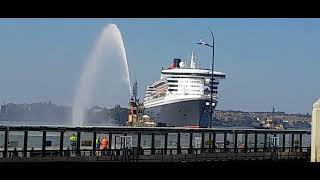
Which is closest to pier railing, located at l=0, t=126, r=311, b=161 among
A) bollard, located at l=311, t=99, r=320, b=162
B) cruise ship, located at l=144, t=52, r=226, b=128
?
bollard, located at l=311, t=99, r=320, b=162

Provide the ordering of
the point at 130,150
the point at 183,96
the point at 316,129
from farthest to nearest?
the point at 183,96, the point at 130,150, the point at 316,129

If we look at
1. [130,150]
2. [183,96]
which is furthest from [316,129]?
[183,96]

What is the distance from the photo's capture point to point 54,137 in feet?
219

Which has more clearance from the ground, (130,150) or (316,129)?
(316,129)

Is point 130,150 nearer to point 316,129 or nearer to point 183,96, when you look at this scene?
point 316,129

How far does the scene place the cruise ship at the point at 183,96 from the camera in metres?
Result: 96.4

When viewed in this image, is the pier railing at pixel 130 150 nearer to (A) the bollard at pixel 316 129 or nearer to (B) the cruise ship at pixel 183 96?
(A) the bollard at pixel 316 129

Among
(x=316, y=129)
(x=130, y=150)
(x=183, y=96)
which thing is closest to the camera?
(x=316, y=129)

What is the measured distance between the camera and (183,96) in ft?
327

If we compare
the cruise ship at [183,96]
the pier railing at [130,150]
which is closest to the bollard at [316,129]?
the pier railing at [130,150]

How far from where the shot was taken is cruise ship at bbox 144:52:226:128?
9638 cm

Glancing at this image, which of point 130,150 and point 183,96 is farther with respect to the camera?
point 183,96
